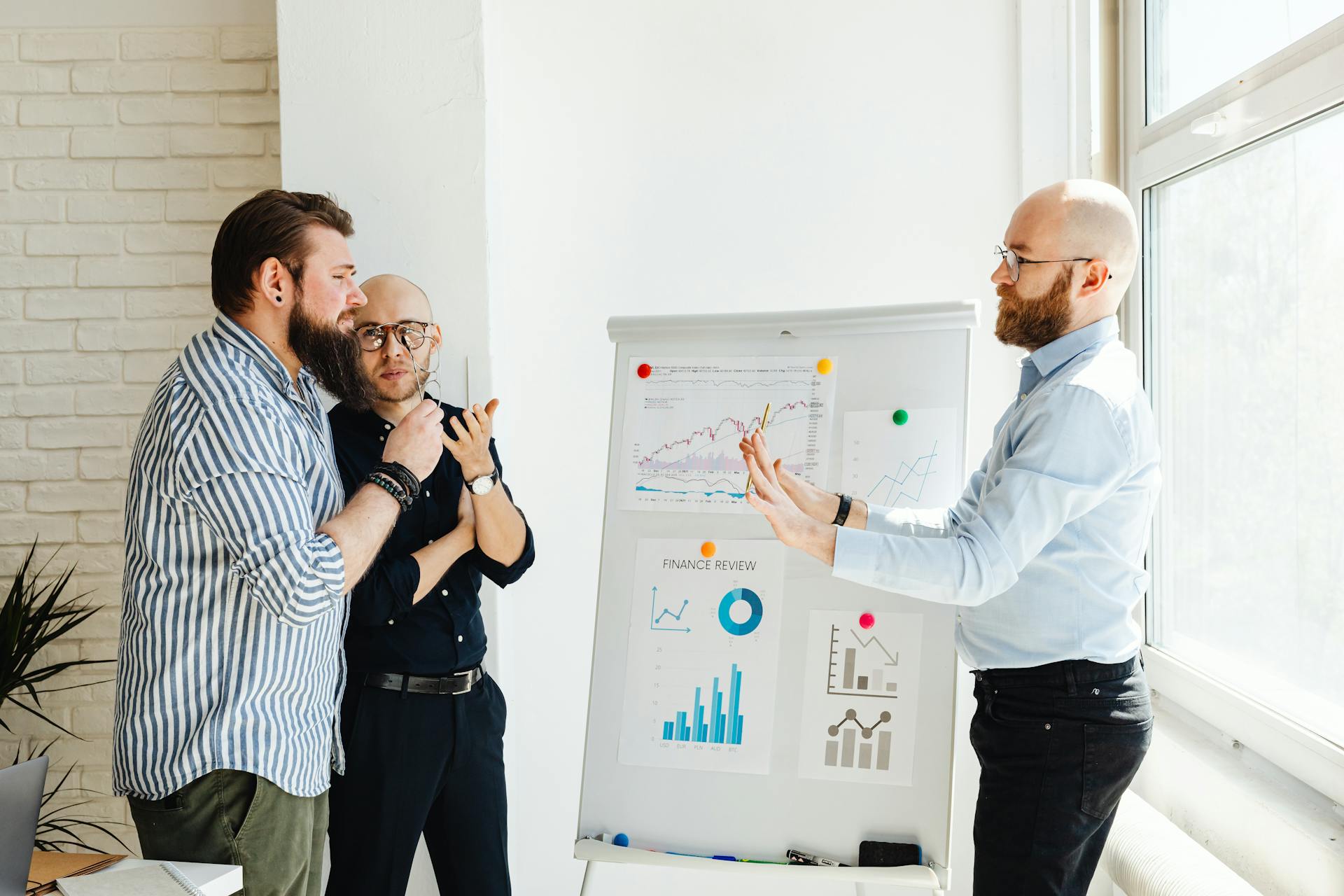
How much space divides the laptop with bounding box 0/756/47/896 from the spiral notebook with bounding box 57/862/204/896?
0.13 meters

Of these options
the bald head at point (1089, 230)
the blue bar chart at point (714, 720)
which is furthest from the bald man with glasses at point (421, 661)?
the bald head at point (1089, 230)

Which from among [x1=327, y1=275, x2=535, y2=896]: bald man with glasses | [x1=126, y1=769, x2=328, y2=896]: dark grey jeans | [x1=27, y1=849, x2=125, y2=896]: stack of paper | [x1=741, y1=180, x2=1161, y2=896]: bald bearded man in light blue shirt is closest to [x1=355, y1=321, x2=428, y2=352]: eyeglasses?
[x1=327, y1=275, x2=535, y2=896]: bald man with glasses

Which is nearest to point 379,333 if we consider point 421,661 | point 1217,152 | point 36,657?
point 421,661

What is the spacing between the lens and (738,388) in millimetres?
2066

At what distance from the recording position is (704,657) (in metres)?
2.00

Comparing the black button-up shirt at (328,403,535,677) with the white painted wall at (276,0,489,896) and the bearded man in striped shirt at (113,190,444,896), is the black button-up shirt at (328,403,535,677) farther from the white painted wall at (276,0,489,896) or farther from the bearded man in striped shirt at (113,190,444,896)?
the white painted wall at (276,0,489,896)

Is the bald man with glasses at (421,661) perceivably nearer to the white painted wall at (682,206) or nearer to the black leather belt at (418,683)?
the black leather belt at (418,683)

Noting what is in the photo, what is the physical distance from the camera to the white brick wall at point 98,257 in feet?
8.89

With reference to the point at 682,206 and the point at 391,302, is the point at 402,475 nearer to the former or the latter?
the point at 391,302

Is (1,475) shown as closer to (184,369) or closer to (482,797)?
(184,369)

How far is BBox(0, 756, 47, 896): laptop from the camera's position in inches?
45.1

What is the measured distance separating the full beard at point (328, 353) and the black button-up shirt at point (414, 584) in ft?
0.47

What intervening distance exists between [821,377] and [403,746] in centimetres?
114

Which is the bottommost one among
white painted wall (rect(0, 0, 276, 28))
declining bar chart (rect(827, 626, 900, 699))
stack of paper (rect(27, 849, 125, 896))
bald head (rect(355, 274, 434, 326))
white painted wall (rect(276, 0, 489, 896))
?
stack of paper (rect(27, 849, 125, 896))
